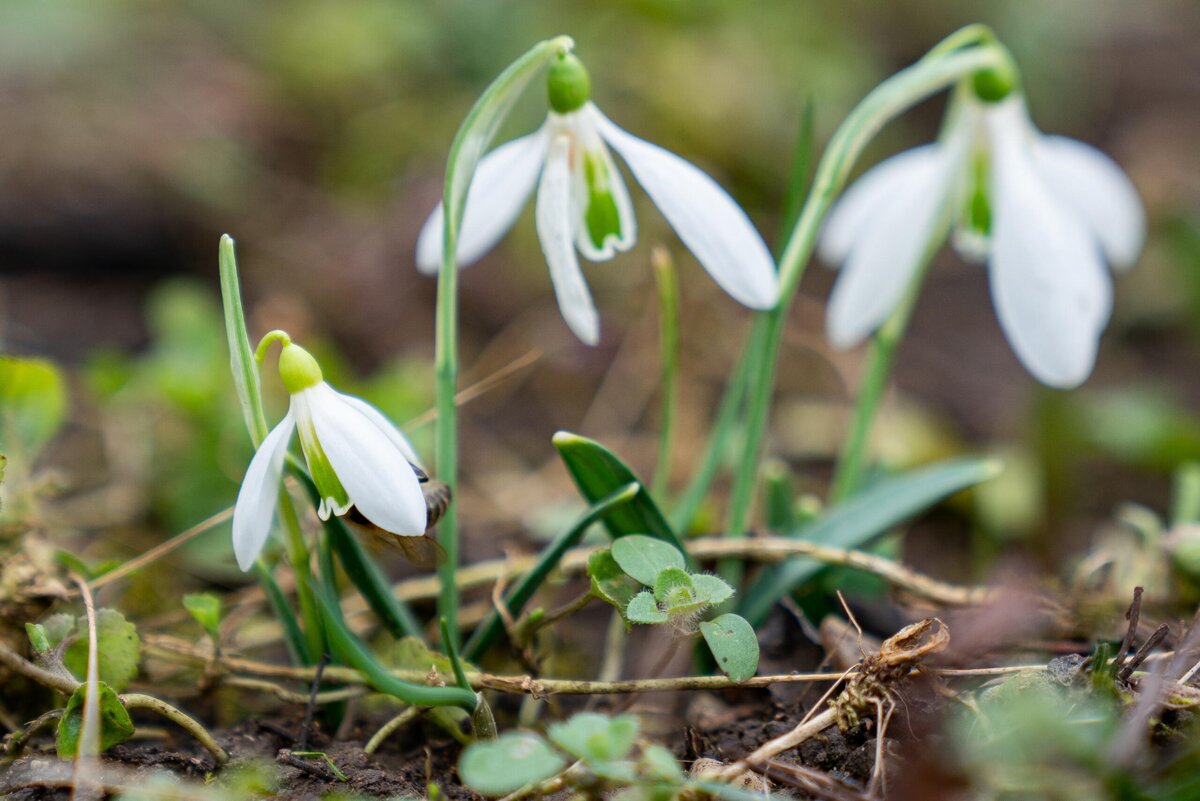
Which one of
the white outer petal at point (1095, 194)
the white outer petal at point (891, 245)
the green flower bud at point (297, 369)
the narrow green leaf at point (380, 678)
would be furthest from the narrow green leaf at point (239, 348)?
the white outer petal at point (1095, 194)

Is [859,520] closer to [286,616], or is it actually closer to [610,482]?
[610,482]

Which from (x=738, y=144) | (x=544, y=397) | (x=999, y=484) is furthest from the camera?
(x=738, y=144)

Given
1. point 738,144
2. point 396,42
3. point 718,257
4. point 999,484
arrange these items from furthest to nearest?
1. point 396,42
2. point 738,144
3. point 999,484
4. point 718,257

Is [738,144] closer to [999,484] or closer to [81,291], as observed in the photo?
[999,484]

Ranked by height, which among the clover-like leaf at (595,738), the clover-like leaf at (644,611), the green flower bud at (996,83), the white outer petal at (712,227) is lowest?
the clover-like leaf at (595,738)

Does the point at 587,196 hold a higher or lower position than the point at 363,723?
higher

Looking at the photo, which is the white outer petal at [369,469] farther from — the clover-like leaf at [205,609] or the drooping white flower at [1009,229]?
the drooping white flower at [1009,229]

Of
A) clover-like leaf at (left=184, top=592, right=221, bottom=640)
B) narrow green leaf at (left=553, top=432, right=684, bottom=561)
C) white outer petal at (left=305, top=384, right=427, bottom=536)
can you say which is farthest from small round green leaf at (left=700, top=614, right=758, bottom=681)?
clover-like leaf at (left=184, top=592, right=221, bottom=640)

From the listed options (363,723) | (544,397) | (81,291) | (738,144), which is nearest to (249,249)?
(81,291)
